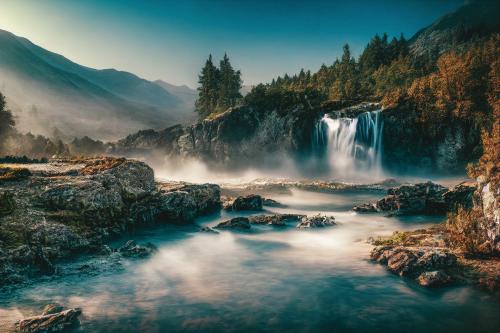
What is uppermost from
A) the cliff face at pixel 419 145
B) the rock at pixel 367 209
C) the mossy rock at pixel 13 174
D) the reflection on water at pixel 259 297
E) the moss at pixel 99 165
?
the cliff face at pixel 419 145

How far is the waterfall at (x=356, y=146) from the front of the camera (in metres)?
73.5

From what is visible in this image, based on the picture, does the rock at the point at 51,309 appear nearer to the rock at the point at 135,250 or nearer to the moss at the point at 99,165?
the rock at the point at 135,250

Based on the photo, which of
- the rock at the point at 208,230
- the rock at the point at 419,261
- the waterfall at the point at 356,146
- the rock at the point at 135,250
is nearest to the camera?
the rock at the point at 419,261

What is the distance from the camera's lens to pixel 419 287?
1538 centimetres

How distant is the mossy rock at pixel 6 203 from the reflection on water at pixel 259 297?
6.71m

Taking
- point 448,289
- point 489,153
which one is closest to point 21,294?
point 448,289

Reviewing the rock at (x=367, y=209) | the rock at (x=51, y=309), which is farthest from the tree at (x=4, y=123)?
the rock at (x=51, y=309)

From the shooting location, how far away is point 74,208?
75.3 feet

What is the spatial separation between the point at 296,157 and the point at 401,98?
84.0ft

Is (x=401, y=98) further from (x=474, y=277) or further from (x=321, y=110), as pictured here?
(x=474, y=277)

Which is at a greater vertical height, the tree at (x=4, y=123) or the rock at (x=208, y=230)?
the tree at (x=4, y=123)

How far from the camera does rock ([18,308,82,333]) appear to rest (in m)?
11.5

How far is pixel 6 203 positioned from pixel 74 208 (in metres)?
3.64

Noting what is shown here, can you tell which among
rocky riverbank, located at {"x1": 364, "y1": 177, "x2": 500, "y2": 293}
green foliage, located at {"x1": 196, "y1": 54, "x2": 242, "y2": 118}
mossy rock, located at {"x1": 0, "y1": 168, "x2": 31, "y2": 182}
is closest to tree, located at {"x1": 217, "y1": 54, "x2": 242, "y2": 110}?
green foliage, located at {"x1": 196, "y1": 54, "x2": 242, "y2": 118}
